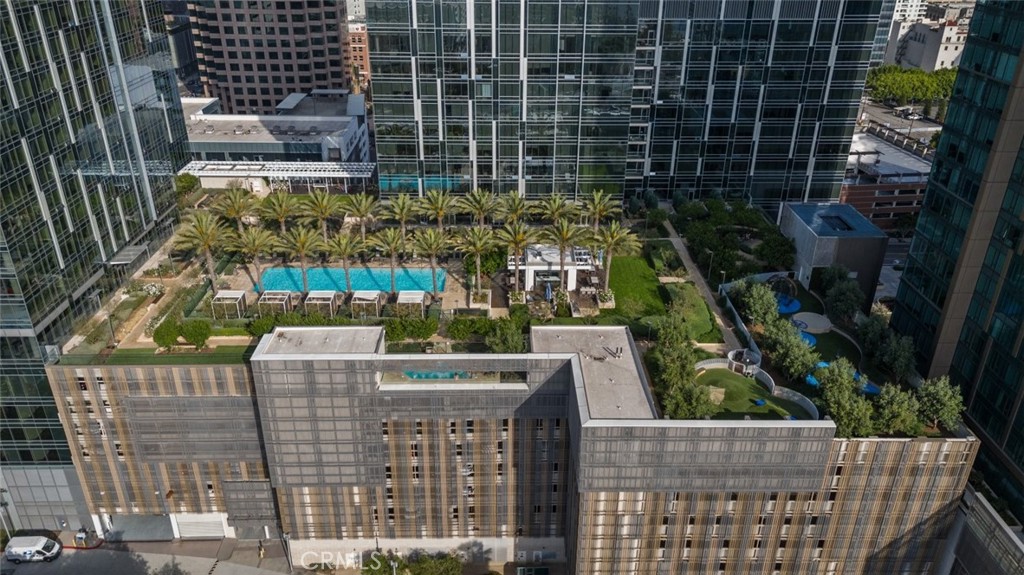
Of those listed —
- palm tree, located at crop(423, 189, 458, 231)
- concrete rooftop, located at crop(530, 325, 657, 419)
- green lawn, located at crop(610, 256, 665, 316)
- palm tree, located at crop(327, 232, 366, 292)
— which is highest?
palm tree, located at crop(423, 189, 458, 231)

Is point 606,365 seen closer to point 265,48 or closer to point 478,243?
point 478,243

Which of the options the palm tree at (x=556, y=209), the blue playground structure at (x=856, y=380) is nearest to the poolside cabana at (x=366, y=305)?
the palm tree at (x=556, y=209)

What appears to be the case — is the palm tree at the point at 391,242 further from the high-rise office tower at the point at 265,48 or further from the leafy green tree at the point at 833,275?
the high-rise office tower at the point at 265,48

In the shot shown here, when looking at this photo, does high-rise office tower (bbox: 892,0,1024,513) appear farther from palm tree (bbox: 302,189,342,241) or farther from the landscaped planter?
palm tree (bbox: 302,189,342,241)

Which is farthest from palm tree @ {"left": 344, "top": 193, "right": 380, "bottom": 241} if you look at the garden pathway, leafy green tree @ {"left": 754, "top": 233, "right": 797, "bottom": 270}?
leafy green tree @ {"left": 754, "top": 233, "right": 797, "bottom": 270}

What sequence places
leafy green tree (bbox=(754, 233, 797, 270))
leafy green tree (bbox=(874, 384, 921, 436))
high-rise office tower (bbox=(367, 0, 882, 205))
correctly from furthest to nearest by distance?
high-rise office tower (bbox=(367, 0, 882, 205))
leafy green tree (bbox=(754, 233, 797, 270))
leafy green tree (bbox=(874, 384, 921, 436))

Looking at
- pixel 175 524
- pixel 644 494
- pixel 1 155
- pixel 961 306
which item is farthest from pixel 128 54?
pixel 961 306
